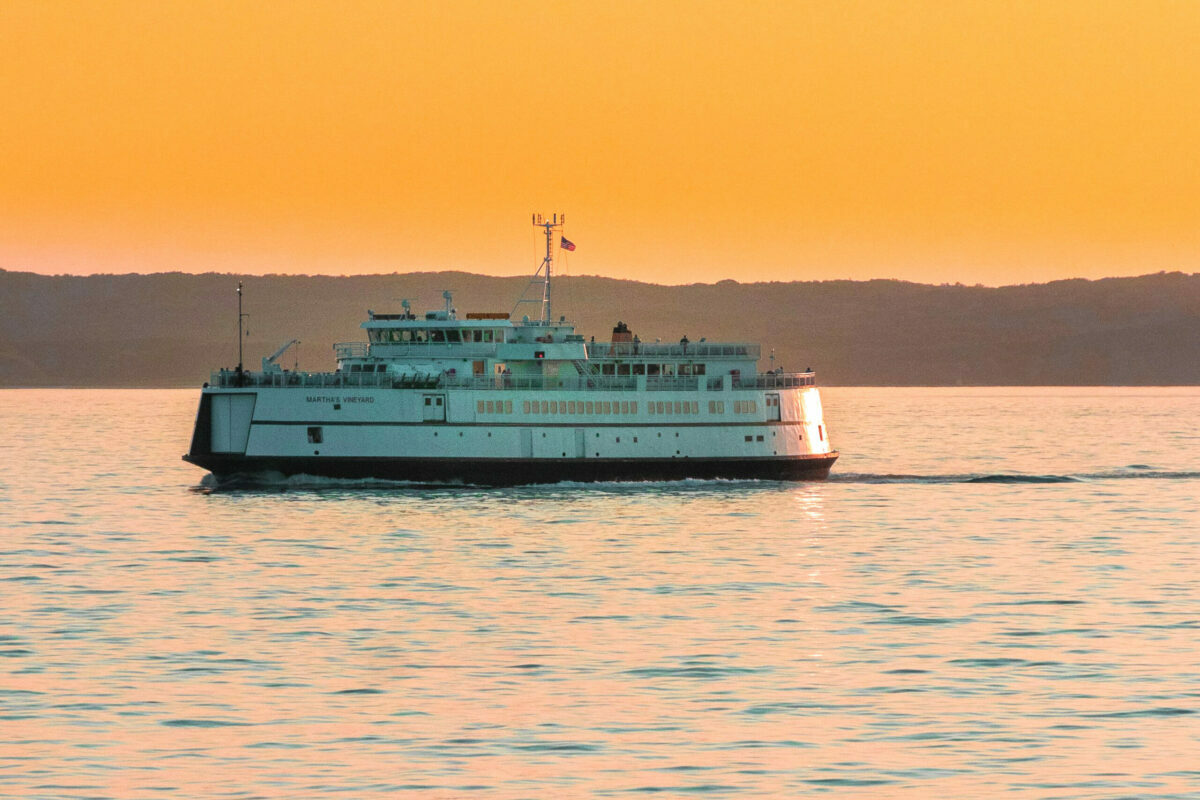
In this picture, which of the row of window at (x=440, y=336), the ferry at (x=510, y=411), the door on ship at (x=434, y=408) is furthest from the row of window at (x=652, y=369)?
the door on ship at (x=434, y=408)

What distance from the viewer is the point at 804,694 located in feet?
94.6

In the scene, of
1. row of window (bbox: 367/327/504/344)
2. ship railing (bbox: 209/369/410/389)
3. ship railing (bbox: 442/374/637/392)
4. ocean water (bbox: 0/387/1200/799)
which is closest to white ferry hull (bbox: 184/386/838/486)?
ship railing (bbox: 209/369/410/389)

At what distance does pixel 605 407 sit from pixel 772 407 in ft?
26.9

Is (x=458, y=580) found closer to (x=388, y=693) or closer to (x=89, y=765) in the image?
(x=388, y=693)

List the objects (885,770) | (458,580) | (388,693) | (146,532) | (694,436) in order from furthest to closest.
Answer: (694,436), (146,532), (458,580), (388,693), (885,770)

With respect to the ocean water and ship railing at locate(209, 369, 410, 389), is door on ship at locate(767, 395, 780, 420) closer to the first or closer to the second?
the ocean water

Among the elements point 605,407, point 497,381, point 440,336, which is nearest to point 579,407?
point 605,407

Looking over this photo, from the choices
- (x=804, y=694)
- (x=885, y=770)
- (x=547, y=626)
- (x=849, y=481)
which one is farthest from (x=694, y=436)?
(x=885, y=770)

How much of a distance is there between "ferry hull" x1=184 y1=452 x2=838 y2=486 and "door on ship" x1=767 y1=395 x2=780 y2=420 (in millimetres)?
1923

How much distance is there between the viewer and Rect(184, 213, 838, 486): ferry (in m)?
73.9

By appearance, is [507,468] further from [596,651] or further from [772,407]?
[596,651]

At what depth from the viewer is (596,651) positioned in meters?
33.1

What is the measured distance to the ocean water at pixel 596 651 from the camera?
2364 centimetres

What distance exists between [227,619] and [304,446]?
120 ft
